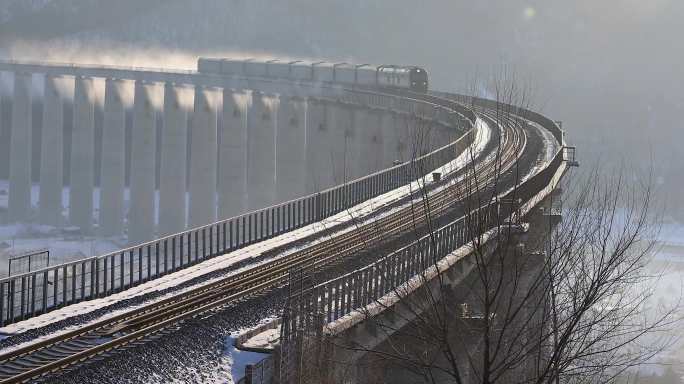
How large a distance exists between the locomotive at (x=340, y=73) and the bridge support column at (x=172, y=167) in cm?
584

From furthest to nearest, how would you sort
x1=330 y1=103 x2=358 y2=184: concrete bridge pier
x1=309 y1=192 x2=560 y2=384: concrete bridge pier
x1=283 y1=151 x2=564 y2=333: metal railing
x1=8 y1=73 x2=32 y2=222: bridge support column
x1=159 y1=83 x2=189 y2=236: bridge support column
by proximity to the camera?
1. x1=8 y1=73 x2=32 y2=222: bridge support column
2. x1=159 y1=83 x2=189 y2=236: bridge support column
3. x1=330 y1=103 x2=358 y2=184: concrete bridge pier
4. x1=283 y1=151 x2=564 y2=333: metal railing
5. x1=309 y1=192 x2=560 y2=384: concrete bridge pier

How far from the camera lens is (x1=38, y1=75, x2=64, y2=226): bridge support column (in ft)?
321

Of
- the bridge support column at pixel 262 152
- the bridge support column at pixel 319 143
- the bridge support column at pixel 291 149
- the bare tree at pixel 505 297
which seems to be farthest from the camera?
the bridge support column at pixel 262 152

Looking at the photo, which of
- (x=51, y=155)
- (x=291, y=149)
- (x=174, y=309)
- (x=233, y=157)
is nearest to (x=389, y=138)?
(x=291, y=149)

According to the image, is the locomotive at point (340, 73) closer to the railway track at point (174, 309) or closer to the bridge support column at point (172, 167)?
the bridge support column at point (172, 167)

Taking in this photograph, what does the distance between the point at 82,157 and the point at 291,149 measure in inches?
765

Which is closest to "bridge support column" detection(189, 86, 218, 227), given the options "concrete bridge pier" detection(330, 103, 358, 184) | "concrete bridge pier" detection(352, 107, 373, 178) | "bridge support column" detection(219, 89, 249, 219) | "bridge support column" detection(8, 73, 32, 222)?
"bridge support column" detection(219, 89, 249, 219)

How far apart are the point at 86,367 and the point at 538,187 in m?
17.8

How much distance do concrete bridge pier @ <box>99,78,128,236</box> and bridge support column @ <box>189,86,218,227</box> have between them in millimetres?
6237

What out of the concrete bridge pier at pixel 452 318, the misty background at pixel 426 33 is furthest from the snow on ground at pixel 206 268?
the misty background at pixel 426 33

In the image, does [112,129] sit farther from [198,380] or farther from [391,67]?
[198,380]

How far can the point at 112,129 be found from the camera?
96812 mm

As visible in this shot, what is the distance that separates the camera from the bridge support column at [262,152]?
89.2 m

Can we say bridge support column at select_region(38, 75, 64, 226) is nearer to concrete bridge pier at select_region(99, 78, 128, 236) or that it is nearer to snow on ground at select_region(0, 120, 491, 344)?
concrete bridge pier at select_region(99, 78, 128, 236)
